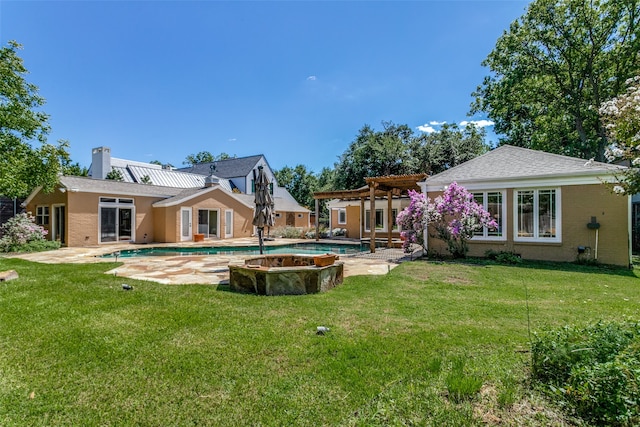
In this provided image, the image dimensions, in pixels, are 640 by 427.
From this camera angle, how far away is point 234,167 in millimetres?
37062

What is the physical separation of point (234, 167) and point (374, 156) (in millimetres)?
17325

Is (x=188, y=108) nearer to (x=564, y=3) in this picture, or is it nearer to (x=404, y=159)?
(x=404, y=159)

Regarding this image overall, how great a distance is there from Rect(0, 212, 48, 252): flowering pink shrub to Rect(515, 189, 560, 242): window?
2199cm

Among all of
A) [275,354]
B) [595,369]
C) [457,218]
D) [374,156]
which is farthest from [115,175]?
[595,369]

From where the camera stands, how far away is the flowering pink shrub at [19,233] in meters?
14.6

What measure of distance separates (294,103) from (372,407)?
23593 millimetres

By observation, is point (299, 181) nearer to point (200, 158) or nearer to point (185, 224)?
point (200, 158)

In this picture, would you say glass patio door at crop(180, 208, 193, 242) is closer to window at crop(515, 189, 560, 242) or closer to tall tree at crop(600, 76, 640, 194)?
window at crop(515, 189, 560, 242)

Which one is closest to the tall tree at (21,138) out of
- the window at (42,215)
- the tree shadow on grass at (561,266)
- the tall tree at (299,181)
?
the window at (42,215)

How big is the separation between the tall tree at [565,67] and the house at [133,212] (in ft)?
67.9

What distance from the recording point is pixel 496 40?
20.9 m

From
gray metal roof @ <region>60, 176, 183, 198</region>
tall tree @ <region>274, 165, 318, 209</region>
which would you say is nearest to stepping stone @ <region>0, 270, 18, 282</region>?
gray metal roof @ <region>60, 176, 183, 198</region>

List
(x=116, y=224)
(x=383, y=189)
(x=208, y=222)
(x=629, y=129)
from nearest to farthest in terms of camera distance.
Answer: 1. (x=629, y=129)
2. (x=383, y=189)
3. (x=116, y=224)
4. (x=208, y=222)

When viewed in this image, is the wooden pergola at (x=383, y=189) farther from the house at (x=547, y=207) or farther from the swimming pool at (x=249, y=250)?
the swimming pool at (x=249, y=250)
